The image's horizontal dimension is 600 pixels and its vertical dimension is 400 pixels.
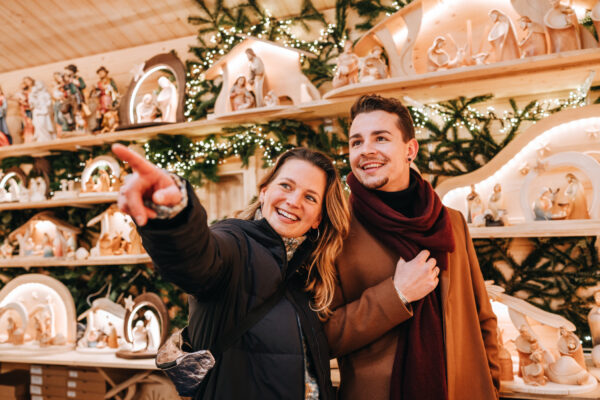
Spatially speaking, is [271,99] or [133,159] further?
[271,99]

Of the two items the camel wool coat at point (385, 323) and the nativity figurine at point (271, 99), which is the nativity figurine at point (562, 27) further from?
the nativity figurine at point (271, 99)

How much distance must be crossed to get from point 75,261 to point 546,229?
9.65ft

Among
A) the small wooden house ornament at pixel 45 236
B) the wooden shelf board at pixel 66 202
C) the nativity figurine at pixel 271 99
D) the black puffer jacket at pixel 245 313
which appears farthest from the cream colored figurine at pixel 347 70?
the small wooden house ornament at pixel 45 236

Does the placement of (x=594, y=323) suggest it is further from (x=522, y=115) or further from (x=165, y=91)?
(x=165, y=91)

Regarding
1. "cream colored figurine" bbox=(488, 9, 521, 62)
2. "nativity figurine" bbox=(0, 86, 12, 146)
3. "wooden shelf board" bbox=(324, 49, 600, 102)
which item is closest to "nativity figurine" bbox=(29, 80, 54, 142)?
"nativity figurine" bbox=(0, 86, 12, 146)

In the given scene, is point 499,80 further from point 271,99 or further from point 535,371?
point 535,371

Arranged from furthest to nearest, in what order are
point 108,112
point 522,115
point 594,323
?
point 108,112 → point 522,115 → point 594,323

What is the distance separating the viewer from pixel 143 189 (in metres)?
0.72

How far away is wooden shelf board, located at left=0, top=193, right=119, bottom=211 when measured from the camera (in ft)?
10.1

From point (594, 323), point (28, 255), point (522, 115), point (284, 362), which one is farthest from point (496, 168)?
point (28, 255)

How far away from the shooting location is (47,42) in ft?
→ 11.8

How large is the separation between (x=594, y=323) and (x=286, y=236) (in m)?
1.67

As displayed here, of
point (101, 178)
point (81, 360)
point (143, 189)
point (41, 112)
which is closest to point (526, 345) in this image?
point (143, 189)

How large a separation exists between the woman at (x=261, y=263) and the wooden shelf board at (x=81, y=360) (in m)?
1.72
